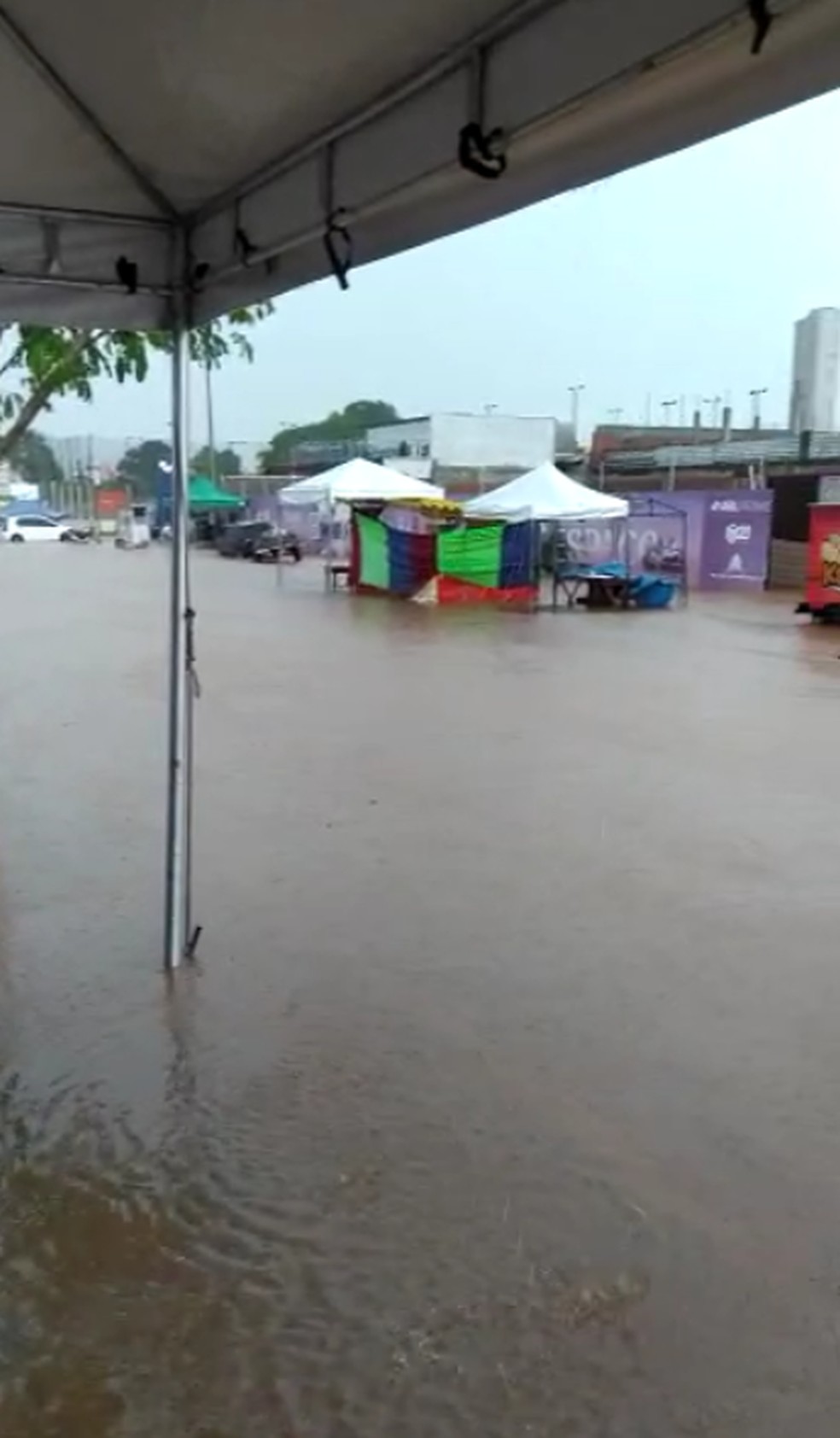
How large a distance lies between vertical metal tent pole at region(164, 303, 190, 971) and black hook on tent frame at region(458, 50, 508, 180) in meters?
1.77

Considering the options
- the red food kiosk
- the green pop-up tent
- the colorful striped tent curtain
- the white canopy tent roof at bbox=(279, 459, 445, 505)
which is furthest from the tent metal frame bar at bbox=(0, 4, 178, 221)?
the green pop-up tent

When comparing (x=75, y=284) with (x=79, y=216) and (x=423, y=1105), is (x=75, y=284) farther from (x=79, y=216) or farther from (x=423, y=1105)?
(x=423, y=1105)

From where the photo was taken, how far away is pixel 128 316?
406 cm

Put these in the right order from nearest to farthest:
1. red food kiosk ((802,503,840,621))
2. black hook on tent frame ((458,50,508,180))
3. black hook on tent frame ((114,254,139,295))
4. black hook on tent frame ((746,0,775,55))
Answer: black hook on tent frame ((746,0,775,55))
black hook on tent frame ((458,50,508,180))
black hook on tent frame ((114,254,139,295))
red food kiosk ((802,503,840,621))

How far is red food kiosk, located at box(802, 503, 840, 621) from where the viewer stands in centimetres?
1878

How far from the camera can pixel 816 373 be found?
32500 millimetres

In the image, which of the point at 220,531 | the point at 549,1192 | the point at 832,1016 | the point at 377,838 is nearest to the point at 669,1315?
the point at 549,1192

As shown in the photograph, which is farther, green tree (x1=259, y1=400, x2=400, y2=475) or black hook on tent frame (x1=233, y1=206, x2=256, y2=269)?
green tree (x1=259, y1=400, x2=400, y2=475)

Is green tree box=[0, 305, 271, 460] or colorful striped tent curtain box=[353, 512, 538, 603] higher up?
green tree box=[0, 305, 271, 460]

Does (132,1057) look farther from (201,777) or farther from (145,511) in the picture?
(145,511)

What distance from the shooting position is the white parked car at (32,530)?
50.7 metres

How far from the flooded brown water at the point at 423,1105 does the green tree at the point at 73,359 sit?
2.02m

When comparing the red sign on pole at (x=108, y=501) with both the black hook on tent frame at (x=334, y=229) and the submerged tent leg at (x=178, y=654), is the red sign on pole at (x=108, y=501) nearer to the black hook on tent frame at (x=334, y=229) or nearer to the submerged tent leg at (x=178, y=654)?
the submerged tent leg at (x=178, y=654)

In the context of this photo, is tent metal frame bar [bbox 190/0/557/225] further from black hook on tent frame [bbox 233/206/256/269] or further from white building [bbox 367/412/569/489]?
white building [bbox 367/412/569/489]
